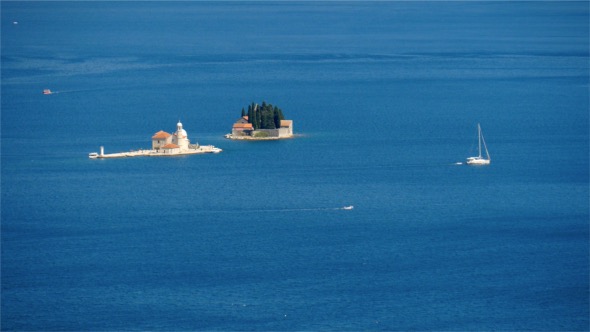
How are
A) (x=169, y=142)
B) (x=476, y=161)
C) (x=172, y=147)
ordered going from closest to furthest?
(x=476, y=161)
(x=172, y=147)
(x=169, y=142)

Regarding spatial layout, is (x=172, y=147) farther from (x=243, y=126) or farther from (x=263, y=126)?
(x=263, y=126)

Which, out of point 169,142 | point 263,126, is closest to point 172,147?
point 169,142

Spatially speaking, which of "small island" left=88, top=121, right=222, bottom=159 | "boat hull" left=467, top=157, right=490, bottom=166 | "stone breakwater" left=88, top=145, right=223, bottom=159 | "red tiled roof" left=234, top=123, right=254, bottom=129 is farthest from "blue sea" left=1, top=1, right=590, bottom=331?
"red tiled roof" left=234, top=123, right=254, bottom=129

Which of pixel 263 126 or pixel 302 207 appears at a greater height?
pixel 263 126

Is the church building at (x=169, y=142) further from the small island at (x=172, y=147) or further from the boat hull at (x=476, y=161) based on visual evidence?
the boat hull at (x=476, y=161)

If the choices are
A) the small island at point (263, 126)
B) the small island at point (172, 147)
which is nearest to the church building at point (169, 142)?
the small island at point (172, 147)

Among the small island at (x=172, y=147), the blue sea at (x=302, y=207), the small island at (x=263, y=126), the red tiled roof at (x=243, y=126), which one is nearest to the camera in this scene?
the blue sea at (x=302, y=207)
